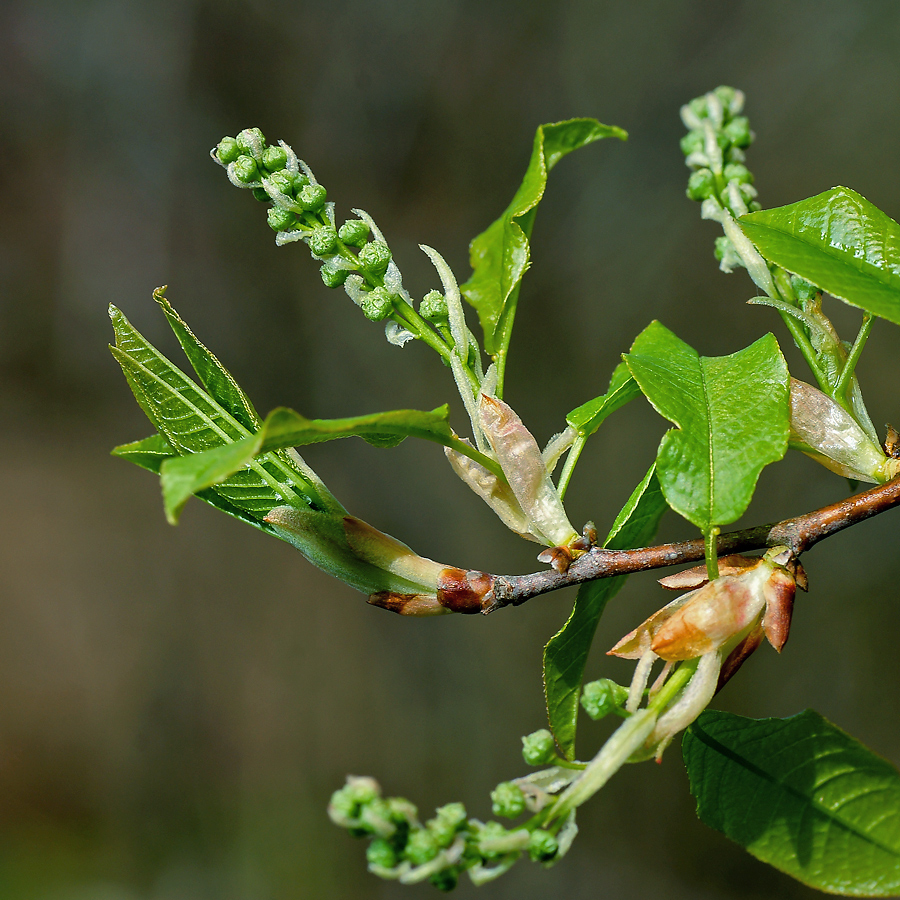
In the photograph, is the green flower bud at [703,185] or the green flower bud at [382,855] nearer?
the green flower bud at [382,855]

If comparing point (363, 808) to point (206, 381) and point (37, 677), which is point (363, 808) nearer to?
point (206, 381)

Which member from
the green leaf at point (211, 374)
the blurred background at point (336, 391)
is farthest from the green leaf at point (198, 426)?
the blurred background at point (336, 391)

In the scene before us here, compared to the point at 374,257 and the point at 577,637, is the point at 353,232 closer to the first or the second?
the point at 374,257

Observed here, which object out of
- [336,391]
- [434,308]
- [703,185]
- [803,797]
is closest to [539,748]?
[803,797]

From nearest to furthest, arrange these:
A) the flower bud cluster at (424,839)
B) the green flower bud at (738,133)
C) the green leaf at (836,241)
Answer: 1. the flower bud cluster at (424,839)
2. the green leaf at (836,241)
3. the green flower bud at (738,133)

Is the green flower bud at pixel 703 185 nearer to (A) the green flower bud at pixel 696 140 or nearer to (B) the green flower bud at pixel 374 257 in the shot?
(A) the green flower bud at pixel 696 140

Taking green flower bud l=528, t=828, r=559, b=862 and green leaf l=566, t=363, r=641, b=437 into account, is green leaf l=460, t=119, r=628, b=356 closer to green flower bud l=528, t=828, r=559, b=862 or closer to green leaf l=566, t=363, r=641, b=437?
green leaf l=566, t=363, r=641, b=437

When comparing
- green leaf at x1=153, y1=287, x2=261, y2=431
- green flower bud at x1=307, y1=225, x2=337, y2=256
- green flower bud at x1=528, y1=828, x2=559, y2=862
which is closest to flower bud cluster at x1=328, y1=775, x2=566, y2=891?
green flower bud at x1=528, y1=828, x2=559, y2=862
